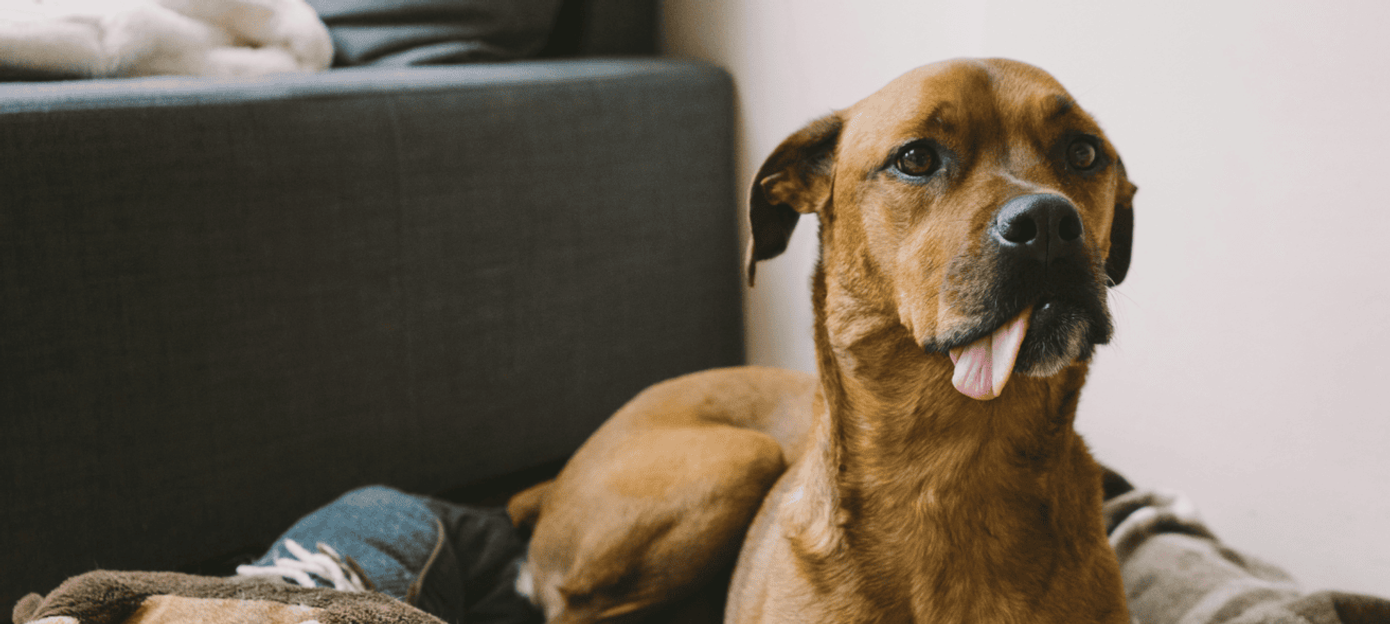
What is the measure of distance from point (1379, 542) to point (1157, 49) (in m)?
0.88

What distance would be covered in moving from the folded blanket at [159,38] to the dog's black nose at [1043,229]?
63.8 inches

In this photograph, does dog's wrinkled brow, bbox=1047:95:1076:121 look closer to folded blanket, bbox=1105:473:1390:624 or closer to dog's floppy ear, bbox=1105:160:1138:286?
dog's floppy ear, bbox=1105:160:1138:286

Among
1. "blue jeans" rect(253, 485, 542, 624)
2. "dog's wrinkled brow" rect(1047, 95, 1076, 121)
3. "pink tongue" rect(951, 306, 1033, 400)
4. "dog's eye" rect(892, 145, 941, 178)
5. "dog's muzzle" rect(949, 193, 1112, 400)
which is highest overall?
"dog's wrinkled brow" rect(1047, 95, 1076, 121)

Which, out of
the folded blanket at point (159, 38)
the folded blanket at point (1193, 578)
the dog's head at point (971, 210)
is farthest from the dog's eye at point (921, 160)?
the folded blanket at point (159, 38)

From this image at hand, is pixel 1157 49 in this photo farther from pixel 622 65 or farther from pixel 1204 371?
pixel 622 65

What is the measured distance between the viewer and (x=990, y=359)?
885 millimetres

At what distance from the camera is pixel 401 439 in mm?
1805

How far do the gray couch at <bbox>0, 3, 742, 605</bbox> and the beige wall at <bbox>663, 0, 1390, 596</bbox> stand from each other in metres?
0.77

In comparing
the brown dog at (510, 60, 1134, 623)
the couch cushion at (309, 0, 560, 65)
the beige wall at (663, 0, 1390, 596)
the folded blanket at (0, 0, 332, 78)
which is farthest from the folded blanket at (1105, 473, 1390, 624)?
the folded blanket at (0, 0, 332, 78)

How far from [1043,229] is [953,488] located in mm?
353

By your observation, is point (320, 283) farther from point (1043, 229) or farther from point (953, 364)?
point (1043, 229)

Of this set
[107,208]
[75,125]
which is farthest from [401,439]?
[75,125]

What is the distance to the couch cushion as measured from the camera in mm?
1969

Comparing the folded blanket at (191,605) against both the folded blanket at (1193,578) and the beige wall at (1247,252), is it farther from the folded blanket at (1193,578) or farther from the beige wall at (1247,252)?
the beige wall at (1247,252)
